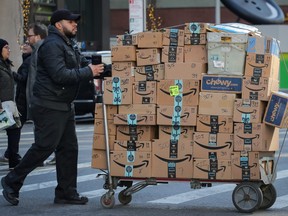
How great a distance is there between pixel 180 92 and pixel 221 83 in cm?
41

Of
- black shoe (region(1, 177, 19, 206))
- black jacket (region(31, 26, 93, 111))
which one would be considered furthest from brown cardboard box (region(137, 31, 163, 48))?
black shoe (region(1, 177, 19, 206))

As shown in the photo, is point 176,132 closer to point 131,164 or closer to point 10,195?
point 131,164

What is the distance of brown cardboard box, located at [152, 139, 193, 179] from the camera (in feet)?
28.3

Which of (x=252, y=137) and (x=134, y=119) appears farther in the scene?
(x=134, y=119)

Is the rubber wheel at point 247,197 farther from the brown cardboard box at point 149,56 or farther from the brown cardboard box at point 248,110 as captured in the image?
the brown cardboard box at point 149,56

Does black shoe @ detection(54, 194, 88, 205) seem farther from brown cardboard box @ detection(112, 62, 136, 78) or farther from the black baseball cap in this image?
the black baseball cap

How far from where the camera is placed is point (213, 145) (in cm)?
858

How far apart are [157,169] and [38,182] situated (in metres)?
2.67

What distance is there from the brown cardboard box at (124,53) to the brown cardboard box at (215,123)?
892 mm

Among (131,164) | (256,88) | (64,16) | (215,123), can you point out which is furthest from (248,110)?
(64,16)

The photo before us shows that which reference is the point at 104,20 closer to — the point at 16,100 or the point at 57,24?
the point at 16,100

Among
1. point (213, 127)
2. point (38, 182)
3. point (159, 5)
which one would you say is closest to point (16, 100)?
point (38, 182)

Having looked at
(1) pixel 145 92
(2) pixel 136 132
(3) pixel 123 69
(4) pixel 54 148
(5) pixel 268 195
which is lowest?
(5) pixel 268 195

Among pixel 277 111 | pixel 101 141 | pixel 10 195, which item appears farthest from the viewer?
pixel 10 195
